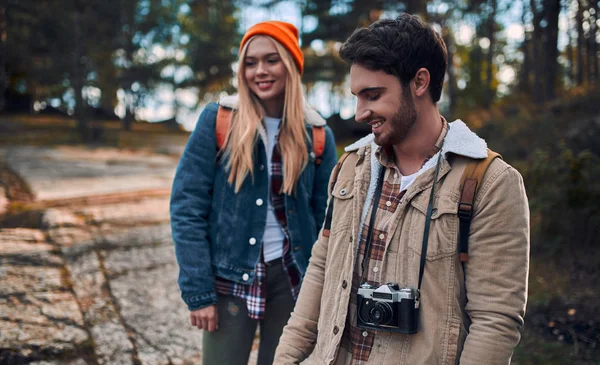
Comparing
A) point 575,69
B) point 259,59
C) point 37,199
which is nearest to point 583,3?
point 575,69

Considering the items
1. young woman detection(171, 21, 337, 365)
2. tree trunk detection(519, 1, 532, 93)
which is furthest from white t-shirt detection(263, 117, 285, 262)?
tree trunk detection(519, 1, 532, 93)

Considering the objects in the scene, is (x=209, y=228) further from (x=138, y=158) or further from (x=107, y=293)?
(x=138, y=158)

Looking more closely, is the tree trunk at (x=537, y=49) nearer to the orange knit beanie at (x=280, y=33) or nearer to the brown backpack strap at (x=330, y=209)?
the orange knit beanie at (x=280, y=33)

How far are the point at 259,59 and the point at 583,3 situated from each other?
15.8 ft

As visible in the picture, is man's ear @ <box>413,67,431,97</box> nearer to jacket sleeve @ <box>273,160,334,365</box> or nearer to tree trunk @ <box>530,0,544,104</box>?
jacket sleeve @ <box>273,160,334,365</box>

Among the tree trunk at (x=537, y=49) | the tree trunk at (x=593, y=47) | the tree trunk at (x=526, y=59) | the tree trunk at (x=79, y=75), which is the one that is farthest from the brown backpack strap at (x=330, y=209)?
the tree trunk at (x=79, y=75)

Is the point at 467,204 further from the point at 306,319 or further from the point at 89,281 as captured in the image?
the point at 89,281

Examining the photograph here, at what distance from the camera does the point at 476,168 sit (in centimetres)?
163

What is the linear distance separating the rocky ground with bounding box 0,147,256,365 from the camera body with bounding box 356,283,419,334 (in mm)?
2742

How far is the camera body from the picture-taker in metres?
1.60

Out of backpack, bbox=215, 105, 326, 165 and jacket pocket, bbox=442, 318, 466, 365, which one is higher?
backpack, bbox=215, 105, 326, 165

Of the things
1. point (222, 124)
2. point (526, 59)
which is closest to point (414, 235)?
point (222, 124)

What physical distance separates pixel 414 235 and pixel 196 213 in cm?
120

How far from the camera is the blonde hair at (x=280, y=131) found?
2.54m
